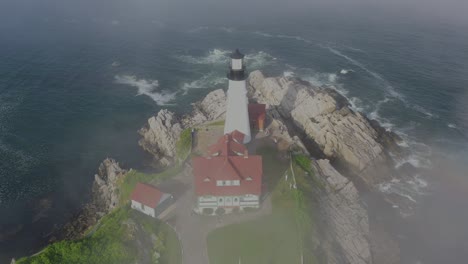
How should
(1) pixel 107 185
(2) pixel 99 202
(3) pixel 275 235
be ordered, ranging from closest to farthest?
(3) pixel 275 235, (2) pixel 99 202, (1) pixel 107 185

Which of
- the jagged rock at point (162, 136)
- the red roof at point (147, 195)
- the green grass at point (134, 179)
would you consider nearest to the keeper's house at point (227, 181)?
the red roof at point (147, 195)

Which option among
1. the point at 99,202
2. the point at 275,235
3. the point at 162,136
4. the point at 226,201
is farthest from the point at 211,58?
the point at 275,235

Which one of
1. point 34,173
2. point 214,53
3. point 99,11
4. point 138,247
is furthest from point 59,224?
point 99,11

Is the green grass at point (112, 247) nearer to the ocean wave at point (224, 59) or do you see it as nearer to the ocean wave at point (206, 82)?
the ocean wave at point (206, 82)

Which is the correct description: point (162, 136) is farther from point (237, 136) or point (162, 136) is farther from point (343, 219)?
point (343, 219)

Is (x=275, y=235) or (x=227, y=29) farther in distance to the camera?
(x=227, y=29)

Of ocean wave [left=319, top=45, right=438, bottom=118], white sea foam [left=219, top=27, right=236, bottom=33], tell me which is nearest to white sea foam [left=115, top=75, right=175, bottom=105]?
white sea foam [left=219, top=27, right=236, bottom=33]
